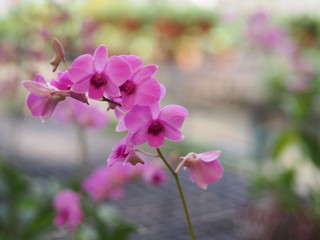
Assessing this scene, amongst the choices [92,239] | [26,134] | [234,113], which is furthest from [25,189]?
[234,113]

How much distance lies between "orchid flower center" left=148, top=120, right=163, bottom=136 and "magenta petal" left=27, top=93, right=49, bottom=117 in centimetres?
8

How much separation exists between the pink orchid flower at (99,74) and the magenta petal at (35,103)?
0.08 feet

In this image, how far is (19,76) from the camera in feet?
3.58

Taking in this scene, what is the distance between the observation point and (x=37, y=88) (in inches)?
13.5

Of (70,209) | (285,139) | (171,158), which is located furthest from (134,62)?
(285,139)

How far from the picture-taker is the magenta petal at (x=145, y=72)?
0.35 metres

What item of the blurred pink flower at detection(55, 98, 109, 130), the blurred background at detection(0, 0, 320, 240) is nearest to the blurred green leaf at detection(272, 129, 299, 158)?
the blurred background at detection(0, 0, 320, 240)

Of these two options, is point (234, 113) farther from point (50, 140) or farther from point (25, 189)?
point (25, 189)

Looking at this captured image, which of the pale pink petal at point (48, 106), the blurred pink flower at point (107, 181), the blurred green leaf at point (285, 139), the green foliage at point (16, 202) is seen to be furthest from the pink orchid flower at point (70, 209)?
the blurred green leaf at point (285, 139)

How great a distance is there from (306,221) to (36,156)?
34.5 inches

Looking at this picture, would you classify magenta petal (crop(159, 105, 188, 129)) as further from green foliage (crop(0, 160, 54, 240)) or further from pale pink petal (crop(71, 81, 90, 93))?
green foliage (crop(0, 160, 54, 240))

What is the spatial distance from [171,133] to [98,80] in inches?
2.7

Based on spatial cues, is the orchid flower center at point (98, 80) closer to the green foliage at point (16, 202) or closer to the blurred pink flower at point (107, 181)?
the blurred pink flower at point (107, 181)

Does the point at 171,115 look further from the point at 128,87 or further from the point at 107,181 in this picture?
the point at 107,181
